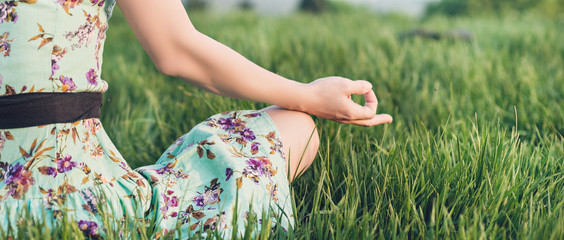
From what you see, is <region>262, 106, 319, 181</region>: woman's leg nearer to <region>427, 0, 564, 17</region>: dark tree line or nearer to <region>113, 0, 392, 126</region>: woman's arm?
<region>113, 0, 392, 126</region>: woman's arm

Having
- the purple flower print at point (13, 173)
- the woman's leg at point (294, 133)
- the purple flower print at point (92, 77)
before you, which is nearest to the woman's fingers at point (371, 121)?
the woman's leg at point (294, 133)

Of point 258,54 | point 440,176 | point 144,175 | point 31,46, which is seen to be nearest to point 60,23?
point 31,46

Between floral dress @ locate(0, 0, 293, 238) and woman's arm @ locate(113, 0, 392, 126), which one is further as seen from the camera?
woman's arm @ locate(113, 0, 392, 126)

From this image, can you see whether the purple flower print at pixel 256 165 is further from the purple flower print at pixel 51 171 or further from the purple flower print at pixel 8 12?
the purple flower print at pixel 8 12

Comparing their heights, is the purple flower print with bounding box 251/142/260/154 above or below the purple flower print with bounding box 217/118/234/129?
below

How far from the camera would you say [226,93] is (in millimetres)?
1249

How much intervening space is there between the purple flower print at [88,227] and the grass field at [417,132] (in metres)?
0.41

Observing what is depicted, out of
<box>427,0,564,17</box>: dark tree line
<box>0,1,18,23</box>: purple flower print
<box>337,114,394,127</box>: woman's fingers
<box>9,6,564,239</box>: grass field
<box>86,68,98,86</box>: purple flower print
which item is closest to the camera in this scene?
<box>0,1,18,23</box>: purple flower print

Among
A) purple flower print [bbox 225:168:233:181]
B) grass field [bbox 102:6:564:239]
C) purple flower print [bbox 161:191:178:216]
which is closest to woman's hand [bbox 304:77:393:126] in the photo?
grass field [bbox 102:6:564:239]

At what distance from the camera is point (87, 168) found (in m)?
1.05

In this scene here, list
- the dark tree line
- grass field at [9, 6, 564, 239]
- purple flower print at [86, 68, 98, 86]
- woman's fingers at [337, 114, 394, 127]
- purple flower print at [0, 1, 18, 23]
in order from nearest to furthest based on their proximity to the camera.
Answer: purple flower print at [0, 1, 18, 23] → purple flower print at [86, 68, 98, 86] → grass field at [9, 6, 564, 239] → woman's fingers at [337, 114, 394, 127] → the dark tree line

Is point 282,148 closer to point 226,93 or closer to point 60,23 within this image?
point 226,93

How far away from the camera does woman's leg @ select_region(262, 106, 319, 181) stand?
1313mm

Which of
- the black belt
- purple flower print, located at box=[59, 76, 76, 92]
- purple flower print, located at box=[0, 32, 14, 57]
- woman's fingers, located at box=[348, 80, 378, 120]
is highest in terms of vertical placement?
purple flower print, located at box=[0, 32, 14, 57]
